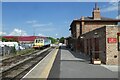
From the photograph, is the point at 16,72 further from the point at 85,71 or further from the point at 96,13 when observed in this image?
the point at 96,13

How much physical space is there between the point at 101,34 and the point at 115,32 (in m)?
2.14

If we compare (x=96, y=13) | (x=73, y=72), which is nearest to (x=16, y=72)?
(x=73, y=72)

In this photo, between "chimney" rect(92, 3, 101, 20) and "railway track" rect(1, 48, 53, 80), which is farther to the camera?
"chimney" rect(92, 3, 101, 20)

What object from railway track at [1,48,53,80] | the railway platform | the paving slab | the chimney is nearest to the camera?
the railway platform

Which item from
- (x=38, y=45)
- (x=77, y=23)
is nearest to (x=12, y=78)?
(x=77, y=23)

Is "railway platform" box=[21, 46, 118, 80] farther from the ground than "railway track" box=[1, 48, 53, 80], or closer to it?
farther from the ground

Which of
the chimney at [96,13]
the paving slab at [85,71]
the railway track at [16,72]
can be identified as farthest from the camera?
the chimney at [96,13]

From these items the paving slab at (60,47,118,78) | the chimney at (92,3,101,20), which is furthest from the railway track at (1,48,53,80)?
the chimney at (92,3,101,20)

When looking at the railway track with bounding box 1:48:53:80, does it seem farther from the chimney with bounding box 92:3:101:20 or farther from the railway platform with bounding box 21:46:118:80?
the chimney with bounding box 92:3:101:20

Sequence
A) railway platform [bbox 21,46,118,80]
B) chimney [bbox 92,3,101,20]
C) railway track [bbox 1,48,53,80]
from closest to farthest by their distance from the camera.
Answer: railway platform [bbox 21,46,118,80]
railway track [bbox 1,48,53,80]
chimney [bbox 92,3,101,20]

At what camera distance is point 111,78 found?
522 inches

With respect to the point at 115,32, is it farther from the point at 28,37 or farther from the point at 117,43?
the point at 28,37

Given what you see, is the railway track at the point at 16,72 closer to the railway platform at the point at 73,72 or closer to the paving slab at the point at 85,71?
the railway platform at the point at 73,72

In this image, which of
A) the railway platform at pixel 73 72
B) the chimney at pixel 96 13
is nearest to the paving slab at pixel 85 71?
the railway platform at pixel 73 72
